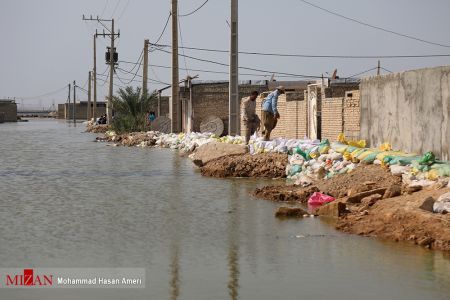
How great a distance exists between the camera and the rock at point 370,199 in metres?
10.3

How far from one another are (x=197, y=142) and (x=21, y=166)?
6337 millimetres

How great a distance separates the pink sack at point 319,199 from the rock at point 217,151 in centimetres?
597

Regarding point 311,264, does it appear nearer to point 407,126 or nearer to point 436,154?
point 436,154

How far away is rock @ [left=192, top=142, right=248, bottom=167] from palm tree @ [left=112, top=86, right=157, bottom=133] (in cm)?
2010

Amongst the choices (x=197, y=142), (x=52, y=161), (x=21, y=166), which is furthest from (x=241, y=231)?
(x=197, y=142)

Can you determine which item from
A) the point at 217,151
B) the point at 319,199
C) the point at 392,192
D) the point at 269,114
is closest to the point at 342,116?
the point at 269,114

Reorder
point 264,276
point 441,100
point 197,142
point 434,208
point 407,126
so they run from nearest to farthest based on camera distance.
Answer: point 264,276, point 434,208, point 441,100, point 407,126, point 197,142

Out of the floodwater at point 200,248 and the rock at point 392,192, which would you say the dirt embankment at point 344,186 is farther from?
the rock at point 392,192

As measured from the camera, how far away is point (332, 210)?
1045 centimetres

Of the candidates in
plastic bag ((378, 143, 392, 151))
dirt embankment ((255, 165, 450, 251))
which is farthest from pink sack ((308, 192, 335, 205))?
plastic bag ((378, 143, 392, 151))

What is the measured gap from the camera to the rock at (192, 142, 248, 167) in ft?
58.0

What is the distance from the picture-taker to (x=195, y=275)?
7.01 metres

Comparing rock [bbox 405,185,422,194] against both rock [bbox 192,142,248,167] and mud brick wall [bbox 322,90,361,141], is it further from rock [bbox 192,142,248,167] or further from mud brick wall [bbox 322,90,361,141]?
mud brick wall [bbox 322,90,361,141]

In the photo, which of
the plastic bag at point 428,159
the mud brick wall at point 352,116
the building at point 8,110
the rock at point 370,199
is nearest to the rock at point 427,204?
the rock at point 370,199
